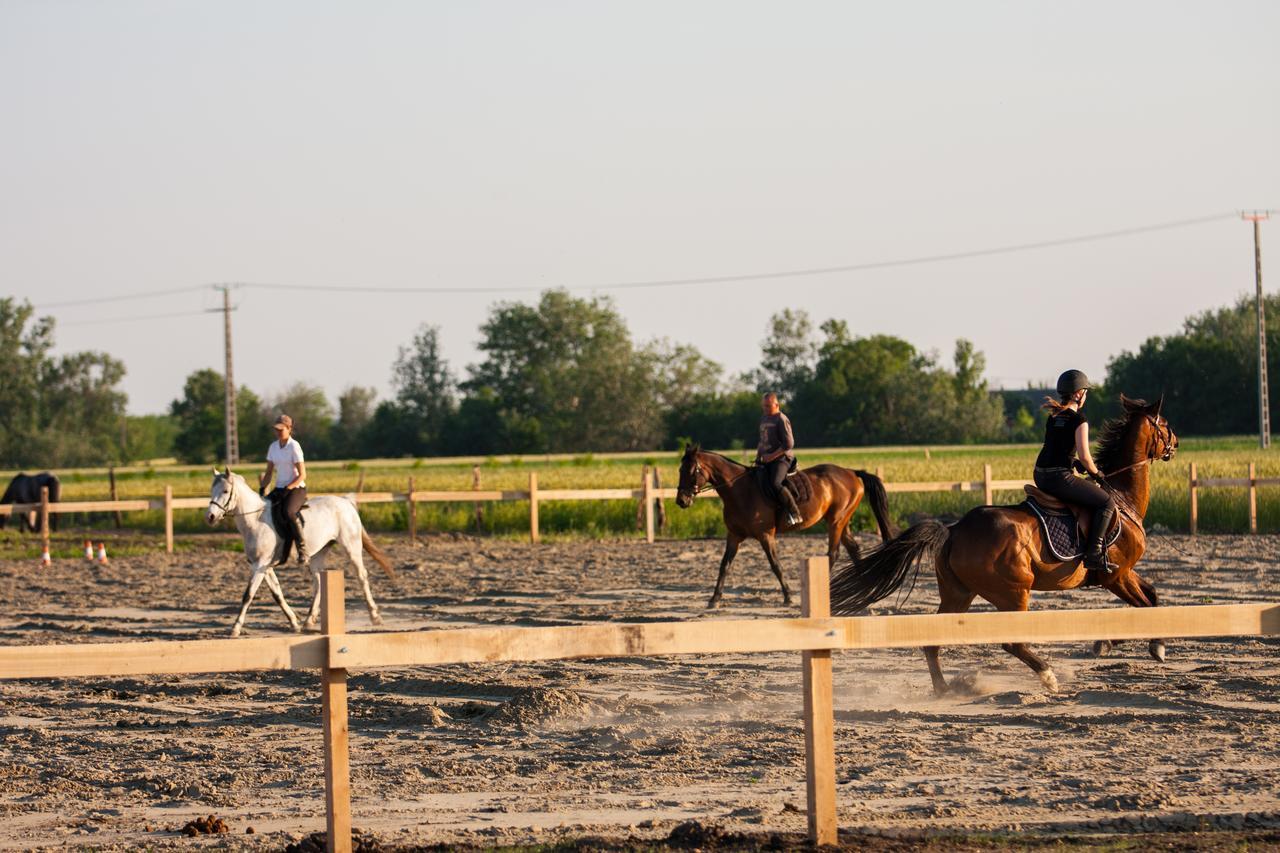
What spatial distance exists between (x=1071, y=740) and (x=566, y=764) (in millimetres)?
2907

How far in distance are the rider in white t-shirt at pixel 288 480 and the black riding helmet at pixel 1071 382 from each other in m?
7.75

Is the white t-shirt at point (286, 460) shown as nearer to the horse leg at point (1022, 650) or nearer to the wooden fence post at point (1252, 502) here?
the horse leg at point (1022, 650)

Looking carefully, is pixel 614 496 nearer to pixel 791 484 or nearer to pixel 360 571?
pixel 791 484

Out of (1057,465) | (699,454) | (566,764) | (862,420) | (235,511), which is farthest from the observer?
(862,420)

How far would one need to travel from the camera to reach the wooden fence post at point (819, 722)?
19.0 ft

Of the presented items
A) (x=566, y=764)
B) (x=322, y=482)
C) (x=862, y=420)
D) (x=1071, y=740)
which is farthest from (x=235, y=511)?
(x=862, y=420)

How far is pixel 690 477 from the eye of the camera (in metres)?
16.4

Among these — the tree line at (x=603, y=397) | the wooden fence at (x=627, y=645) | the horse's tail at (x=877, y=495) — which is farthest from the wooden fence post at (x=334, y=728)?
the tree line at (x=603, y=397)

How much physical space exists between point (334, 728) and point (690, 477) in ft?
35.9

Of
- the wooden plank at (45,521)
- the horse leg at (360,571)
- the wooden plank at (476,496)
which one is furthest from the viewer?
the wooden plank at (476,496)

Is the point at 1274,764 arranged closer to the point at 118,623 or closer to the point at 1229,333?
the point at 118,623

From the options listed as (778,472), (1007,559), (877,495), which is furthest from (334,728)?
(877,495)

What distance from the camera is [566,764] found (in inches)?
301

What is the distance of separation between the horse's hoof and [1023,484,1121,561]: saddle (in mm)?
902
